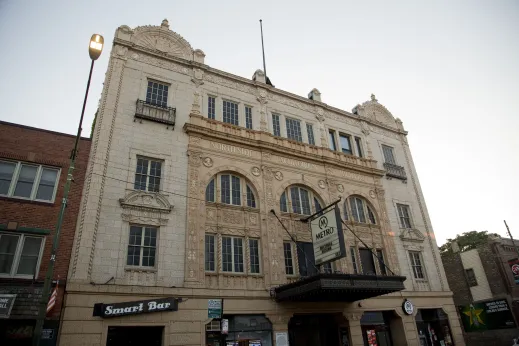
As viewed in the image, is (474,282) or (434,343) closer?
(434,343)

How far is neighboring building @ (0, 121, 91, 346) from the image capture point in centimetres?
1351

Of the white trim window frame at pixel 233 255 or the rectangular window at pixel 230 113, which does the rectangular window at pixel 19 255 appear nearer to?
the white trim window frame at pixel 233 255

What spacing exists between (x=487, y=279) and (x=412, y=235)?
15.0 m

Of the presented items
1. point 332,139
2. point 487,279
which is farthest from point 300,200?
point 487,279

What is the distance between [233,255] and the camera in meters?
19.2

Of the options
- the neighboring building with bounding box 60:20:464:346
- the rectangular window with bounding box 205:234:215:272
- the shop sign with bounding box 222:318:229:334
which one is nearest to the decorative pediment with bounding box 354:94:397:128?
the neighboring building with bounding box 60:20:464:346

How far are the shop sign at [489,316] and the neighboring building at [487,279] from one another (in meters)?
3.30

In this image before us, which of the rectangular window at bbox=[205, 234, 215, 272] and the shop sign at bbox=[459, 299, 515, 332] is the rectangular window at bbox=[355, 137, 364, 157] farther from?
the rectangular window at bbox=[205, 234, 215, 272]

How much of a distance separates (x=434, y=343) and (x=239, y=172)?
699 inches

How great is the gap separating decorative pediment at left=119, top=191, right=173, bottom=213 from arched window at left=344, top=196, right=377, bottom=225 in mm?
12693

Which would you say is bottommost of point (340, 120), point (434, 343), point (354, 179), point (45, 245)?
point (434, 343)

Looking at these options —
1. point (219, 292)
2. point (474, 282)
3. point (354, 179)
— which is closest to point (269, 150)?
point (354, 179)

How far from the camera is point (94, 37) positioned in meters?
10.9

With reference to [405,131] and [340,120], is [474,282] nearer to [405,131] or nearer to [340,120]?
[405,131]
